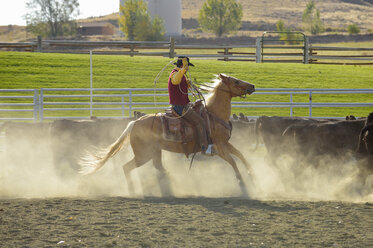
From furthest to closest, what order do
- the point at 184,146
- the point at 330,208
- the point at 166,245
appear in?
1. the point at 184,146
2. the point at 330,208
3. the point at 166,245

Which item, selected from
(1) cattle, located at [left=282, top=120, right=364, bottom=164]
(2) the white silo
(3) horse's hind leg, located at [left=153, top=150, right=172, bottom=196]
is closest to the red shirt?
(3) horse's hind leg, located at [left=153, top=150, right=172, bottom=196]

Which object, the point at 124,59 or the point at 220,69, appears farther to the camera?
the point at 124,59

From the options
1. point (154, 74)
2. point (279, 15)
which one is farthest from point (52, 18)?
point (279, 15)

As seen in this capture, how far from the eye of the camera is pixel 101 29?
119 m

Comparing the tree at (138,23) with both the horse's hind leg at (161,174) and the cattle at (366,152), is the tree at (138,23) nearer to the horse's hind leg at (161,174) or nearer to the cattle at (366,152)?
the horse's hind leg at (161,174)

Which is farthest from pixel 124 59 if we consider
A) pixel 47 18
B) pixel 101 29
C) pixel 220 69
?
pixel 101 29

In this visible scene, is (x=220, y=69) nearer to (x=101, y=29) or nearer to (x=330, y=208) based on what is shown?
(x=330, y=208)

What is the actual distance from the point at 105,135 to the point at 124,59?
61.0ft

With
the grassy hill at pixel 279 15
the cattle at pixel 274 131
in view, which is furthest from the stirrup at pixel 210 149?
the grassy hill at pixel 279 15

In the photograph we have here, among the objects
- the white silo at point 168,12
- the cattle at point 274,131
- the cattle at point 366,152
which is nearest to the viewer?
the cattle at point 366,152

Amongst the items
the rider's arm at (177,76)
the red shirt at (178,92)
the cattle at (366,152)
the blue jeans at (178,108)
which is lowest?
the cattle at (366,152)

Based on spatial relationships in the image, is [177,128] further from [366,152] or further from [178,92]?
[366,152]

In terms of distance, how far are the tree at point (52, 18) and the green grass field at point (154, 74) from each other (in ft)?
167

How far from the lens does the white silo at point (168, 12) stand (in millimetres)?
80375
